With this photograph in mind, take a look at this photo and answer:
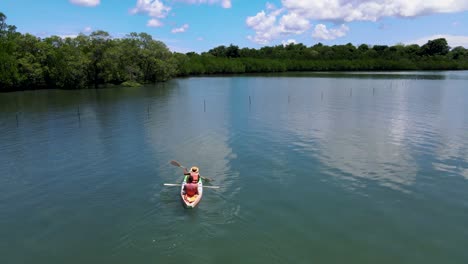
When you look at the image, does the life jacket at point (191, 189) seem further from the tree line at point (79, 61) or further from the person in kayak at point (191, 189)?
the tree line at point (79, 61)

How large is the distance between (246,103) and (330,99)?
17101 millimetres

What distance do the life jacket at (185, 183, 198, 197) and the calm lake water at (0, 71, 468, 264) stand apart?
88 centimetres

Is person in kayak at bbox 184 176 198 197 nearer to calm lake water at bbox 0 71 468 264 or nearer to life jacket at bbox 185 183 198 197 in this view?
life jacket at bbox 185 183 198 197

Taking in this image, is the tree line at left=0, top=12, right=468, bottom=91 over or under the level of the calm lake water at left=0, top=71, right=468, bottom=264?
over

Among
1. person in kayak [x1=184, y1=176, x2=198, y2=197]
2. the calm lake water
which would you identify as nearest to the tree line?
the calm lake water

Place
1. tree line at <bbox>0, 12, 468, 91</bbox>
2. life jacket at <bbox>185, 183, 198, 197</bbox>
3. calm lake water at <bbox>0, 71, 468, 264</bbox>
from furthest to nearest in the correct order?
tree line at <bbox>0, 12, 468, 91</bbox>, life jacket at <bbox>185, 183, 198, 197</bbox>, calm lake water at <bbox>0, 71, 468, 264</bbox>

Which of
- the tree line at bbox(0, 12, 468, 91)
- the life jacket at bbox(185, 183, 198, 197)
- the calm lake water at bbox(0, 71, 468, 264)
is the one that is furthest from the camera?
the tree line at bbox(0, 12, 468, 91)

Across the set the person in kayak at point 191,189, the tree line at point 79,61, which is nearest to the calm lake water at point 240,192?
the person in kayak at point 191,189

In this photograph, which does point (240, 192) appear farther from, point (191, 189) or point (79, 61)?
point (79, 61)

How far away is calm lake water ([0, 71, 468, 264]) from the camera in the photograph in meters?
15.2

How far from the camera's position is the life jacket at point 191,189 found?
1905 cm

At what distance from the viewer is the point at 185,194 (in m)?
19.1

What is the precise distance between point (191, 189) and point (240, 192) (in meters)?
3.45

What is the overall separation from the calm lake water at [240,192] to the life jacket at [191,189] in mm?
877
